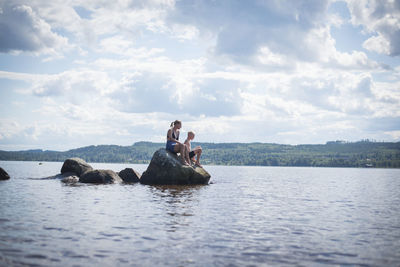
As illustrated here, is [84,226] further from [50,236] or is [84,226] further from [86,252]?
[86,252]

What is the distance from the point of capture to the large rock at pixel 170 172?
26188mm

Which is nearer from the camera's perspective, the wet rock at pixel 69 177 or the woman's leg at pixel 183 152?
the woman's leg at pixel 183 152

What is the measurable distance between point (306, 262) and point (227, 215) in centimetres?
596

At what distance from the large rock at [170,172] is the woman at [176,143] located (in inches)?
18.4

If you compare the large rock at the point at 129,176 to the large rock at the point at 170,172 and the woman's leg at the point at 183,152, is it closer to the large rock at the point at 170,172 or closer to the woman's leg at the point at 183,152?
the large rock at the point at 170,172

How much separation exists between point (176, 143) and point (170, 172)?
2.38 metres

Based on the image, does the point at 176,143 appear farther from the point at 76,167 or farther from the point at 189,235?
the point at 189,235

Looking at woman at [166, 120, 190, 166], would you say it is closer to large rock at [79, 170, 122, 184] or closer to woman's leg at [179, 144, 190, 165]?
woman's leg at [179, 144, 190, 165]

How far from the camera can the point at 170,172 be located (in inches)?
1033

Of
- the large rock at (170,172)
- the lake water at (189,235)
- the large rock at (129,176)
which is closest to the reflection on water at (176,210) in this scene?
the lake water at (189,235)

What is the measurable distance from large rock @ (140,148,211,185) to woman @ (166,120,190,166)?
0.47 metres

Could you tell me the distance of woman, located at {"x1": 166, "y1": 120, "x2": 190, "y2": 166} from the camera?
998 inches

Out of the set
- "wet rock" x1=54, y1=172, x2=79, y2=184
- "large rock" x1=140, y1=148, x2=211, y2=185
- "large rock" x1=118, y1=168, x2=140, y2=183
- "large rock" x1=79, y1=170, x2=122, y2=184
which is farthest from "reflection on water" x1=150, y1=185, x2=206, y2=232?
"wet rock" x1=54, y1=172, x2=79, y2=184

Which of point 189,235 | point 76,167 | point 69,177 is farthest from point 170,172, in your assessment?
point 189,235
